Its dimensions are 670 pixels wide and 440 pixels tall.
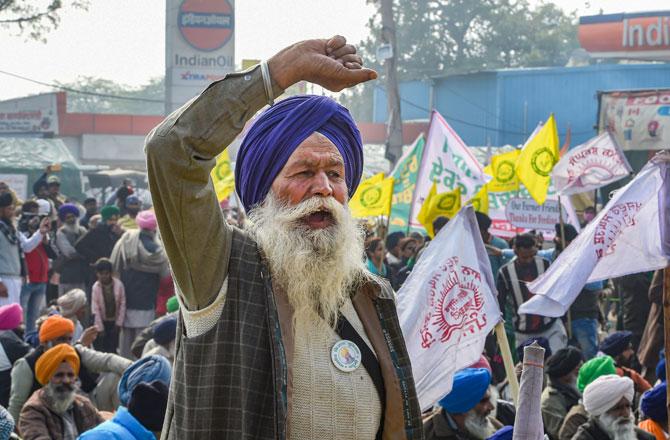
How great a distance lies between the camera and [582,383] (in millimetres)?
7141

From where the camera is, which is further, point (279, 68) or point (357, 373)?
point (357, 373)

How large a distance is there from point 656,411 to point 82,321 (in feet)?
20.7

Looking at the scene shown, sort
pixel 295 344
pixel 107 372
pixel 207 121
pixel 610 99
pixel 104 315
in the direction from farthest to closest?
pixel 610 99 < pixel 104 315 < pixel 107 372 < pixel 295 344 < pixel 207 121

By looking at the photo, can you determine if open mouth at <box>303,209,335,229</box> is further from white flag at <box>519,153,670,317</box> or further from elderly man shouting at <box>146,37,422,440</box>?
white flag at <box>519,153,670,317</box>

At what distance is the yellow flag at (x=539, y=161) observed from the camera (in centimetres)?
1273

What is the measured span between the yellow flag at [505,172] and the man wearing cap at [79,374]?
765cm

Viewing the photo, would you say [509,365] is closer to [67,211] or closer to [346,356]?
[346,356]

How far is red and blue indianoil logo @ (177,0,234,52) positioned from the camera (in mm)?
38250

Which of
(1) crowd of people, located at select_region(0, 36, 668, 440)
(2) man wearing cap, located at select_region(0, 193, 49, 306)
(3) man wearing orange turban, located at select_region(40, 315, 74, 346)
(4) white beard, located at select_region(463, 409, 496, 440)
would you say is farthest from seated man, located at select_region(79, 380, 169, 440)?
(2) man wearing cap, located at select_region(0, 193, 49, 306)

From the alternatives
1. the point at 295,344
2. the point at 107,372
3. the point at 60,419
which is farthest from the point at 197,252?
the point at 107,372

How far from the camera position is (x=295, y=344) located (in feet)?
8.35

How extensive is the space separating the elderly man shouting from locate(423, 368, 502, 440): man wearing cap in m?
3.33

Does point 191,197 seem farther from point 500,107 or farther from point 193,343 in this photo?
point 500,107

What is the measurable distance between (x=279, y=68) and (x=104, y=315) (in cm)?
917
